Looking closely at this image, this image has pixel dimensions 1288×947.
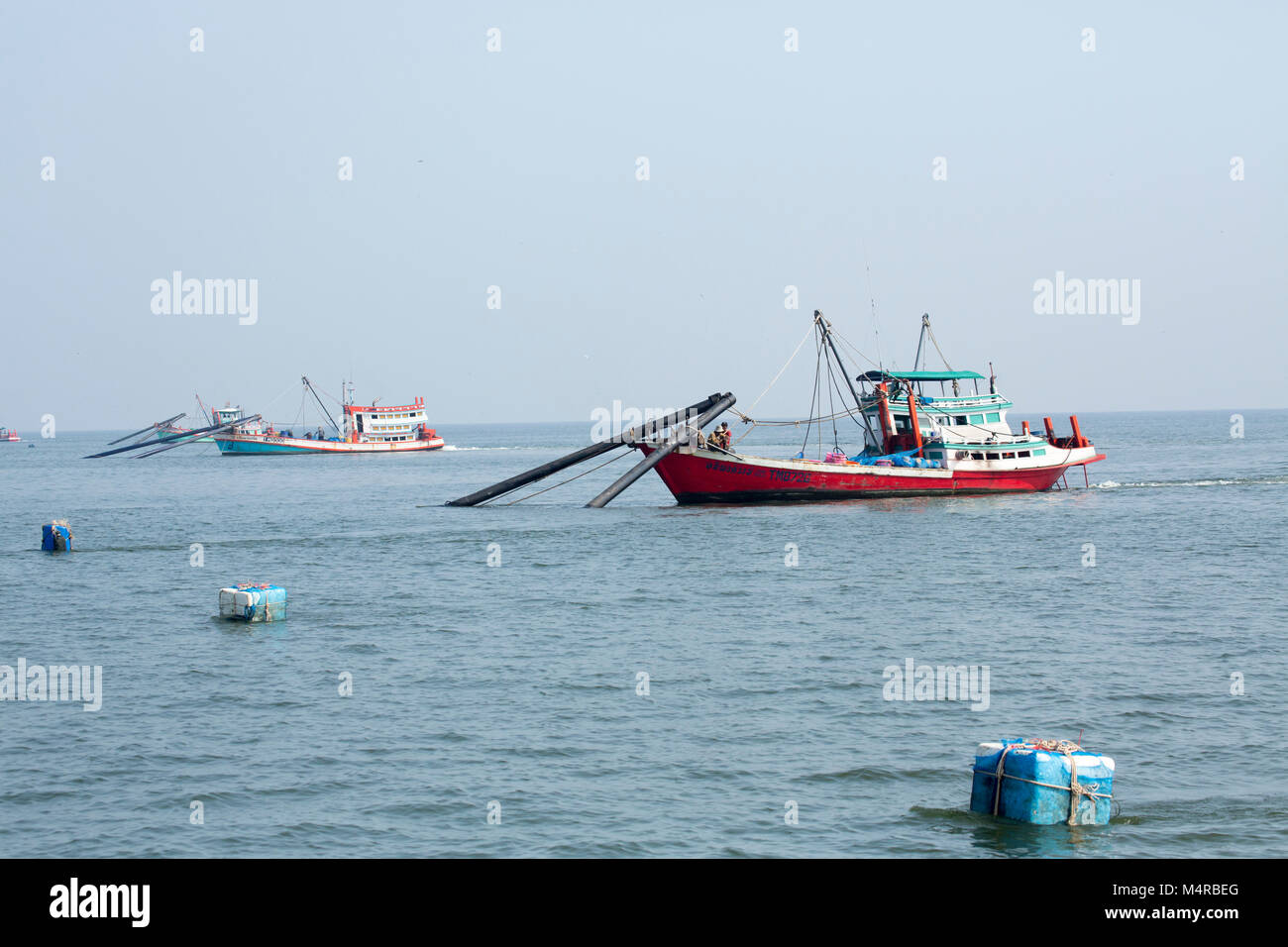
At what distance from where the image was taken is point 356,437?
165500 millimetres

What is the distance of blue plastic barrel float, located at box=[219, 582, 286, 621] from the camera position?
101 ft

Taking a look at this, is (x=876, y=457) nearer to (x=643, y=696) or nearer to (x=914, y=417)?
(x=914, y=417)

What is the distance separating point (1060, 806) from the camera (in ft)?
50.4

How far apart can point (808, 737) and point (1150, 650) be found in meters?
10.3

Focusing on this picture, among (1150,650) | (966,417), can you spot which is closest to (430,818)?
(1150,650)

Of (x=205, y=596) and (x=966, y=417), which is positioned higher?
(x=966, y=417)

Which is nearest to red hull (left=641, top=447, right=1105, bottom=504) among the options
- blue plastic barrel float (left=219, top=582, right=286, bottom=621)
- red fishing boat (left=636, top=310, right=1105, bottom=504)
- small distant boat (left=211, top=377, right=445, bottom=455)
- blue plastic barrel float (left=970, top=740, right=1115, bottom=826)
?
red fishing boat (left=636, top=310, right=1105, bottom=504)

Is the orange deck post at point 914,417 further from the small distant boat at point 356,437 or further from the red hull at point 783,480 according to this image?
the small distant boat at point 356,437

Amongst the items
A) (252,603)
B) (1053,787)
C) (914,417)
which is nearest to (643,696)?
(1053,787)

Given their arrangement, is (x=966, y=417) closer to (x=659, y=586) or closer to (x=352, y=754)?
(x=659, y=586)

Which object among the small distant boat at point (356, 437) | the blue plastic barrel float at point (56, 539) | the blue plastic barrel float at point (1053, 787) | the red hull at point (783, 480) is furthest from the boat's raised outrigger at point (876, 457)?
the small distant boat at point (356, 437)

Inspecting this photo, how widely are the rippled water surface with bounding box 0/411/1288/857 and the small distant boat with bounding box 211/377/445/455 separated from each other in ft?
378

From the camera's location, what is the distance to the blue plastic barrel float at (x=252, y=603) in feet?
101
